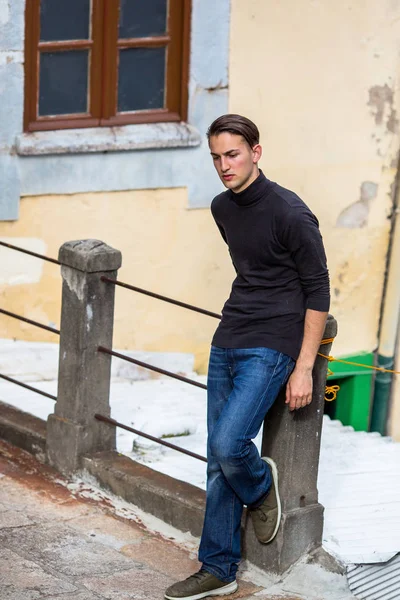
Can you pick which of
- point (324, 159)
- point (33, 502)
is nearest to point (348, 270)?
point (324, 159)

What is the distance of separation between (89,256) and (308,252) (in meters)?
1.71

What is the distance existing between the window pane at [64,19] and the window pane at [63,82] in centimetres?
12

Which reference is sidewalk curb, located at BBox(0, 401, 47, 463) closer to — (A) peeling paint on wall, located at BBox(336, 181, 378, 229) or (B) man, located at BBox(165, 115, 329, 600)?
(B) man, located at BBox(165, 115, 329, 600)

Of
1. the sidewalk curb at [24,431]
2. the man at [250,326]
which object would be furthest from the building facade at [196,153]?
the man at [250,326]

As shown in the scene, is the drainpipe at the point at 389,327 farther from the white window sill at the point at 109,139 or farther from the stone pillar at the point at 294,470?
the stone pillar at the point at 294,470

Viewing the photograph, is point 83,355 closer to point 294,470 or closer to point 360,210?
point 294,470

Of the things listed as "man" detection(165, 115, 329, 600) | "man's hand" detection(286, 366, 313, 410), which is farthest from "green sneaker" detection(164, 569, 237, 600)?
"man's hand" detection(286, 366, 313, 410)

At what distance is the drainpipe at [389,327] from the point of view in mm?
9391

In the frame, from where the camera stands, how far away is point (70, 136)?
27.3 ft

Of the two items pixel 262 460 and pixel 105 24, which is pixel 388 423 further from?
pixel 262 460

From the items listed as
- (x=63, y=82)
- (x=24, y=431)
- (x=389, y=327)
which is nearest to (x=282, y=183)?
(x=389, y=327)

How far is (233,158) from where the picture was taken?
4871mm

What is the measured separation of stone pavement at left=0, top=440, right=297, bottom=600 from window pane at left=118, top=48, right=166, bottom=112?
324cm

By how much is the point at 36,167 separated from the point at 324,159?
2212 millimetres
